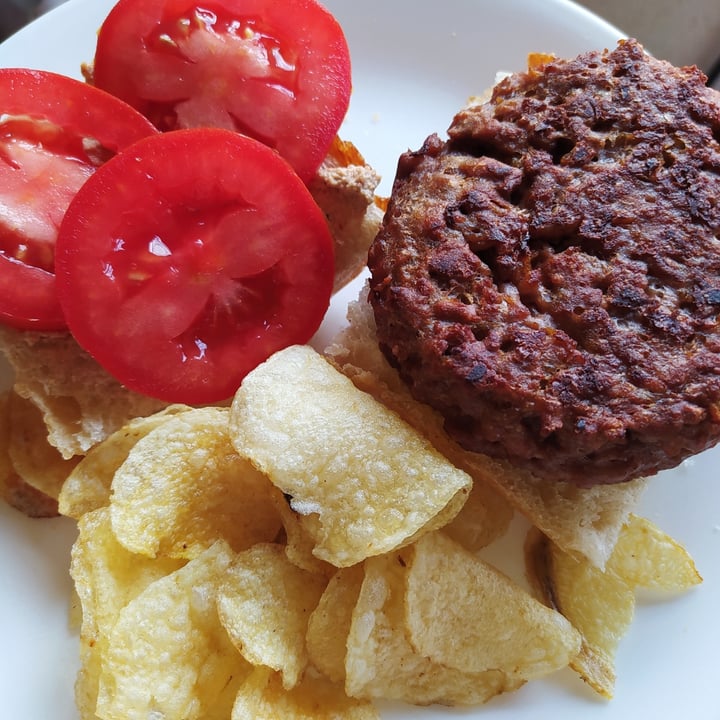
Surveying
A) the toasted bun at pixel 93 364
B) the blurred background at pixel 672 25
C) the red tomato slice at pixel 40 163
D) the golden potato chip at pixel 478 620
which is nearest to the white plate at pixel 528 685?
the golden potato chip at pixel 478 620

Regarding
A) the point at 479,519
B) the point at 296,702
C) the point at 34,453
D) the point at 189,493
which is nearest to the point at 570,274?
the point at 479,519

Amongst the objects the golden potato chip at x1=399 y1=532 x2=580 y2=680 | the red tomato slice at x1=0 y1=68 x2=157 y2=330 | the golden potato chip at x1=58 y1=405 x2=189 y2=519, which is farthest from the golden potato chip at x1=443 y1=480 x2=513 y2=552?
the red tomato slice at x1=0 y1=68 x2=157 y2=330

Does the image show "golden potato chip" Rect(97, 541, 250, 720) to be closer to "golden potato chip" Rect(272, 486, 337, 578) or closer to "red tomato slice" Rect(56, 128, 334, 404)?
"golden potato chip" Rect(272, 486, 337, 578)

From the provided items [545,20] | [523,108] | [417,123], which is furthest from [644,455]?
[545,20]

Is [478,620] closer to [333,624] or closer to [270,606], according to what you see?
[333,624]

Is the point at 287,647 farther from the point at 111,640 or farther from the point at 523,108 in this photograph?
the point at 523,108

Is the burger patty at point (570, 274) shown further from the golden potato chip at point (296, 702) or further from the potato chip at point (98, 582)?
the potato chip at point (98, 582)
